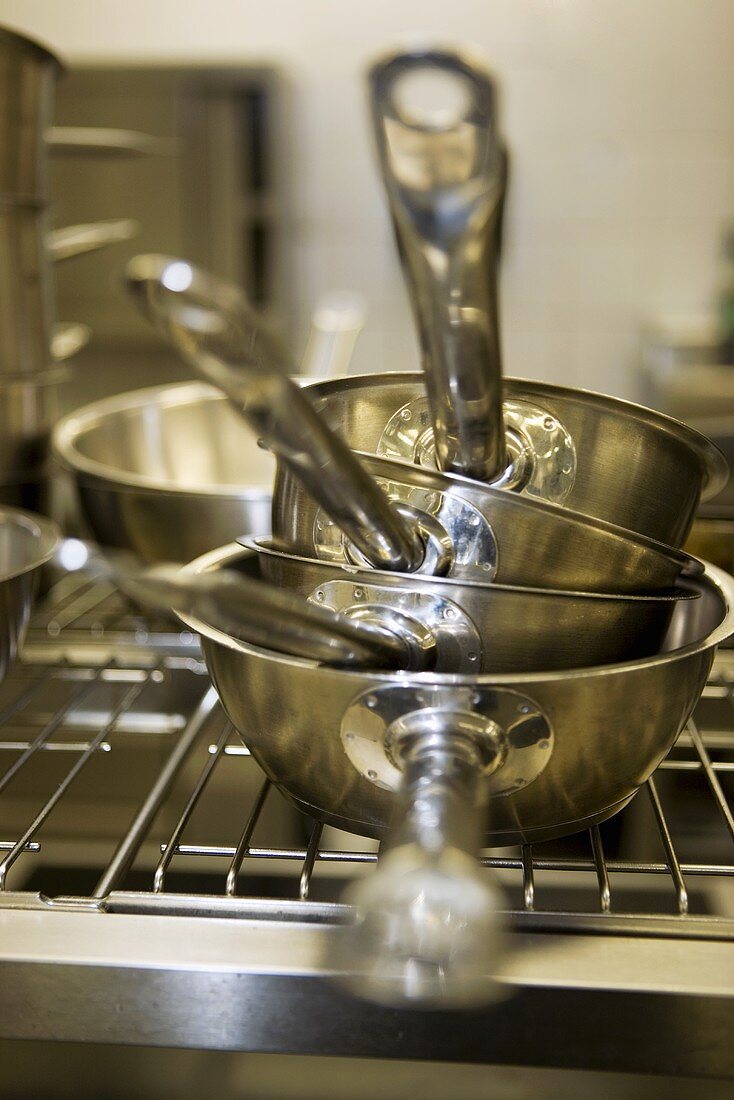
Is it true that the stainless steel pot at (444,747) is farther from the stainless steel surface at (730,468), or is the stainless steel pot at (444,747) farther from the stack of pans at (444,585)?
the stainless steel surface at (730,468)

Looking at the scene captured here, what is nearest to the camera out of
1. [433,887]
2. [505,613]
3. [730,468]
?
[433,887]

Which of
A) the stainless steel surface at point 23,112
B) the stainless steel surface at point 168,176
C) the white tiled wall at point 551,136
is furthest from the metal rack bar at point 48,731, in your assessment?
the white tiled wall at point 551,136

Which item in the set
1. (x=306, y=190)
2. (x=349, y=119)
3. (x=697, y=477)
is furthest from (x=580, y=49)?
(x=697, y=477)

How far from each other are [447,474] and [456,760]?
9 centimetres

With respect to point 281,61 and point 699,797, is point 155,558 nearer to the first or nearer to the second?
point 699,797

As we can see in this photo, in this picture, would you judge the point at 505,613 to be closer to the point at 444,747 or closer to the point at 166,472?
the point at 444,747

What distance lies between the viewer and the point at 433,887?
229 millimetres

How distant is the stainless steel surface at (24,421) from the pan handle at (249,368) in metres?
0.45

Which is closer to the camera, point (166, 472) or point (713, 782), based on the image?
point (713, 782)

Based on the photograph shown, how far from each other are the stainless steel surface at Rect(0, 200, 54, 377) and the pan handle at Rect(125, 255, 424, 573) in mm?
437

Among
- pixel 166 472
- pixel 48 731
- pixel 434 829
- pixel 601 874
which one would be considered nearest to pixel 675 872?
pixel 601 874

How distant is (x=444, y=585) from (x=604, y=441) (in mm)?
86

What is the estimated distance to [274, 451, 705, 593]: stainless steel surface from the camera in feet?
1.09

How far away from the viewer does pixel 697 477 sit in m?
0.37
